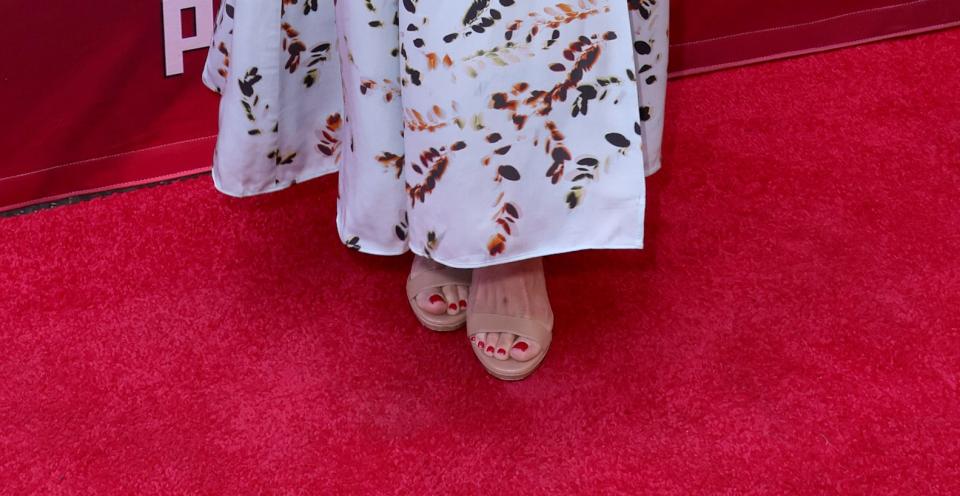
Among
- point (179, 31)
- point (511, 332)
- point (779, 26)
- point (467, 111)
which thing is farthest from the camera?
point (779, 26)

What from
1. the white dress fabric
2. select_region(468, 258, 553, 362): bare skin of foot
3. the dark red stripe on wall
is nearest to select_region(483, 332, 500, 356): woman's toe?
select_region(468, 258, 553, 362): bare skin of foot

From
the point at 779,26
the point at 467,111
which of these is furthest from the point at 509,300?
the point at 779,26

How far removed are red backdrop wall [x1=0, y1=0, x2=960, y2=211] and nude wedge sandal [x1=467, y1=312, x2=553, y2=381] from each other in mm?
600

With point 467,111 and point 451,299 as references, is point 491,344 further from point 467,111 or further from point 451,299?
point 467,111

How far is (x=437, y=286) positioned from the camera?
1183 mm

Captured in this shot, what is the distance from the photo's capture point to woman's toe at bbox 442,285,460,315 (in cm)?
118

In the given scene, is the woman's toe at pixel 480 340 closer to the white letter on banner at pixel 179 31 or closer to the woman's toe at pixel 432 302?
the woman's toe at pixel 432 302

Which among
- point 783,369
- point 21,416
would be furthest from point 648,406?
point 21,416

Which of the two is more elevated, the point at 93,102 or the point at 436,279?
the point at 93,102

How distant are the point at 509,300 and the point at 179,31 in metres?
0.67

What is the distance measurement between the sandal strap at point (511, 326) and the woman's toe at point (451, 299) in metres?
0.05

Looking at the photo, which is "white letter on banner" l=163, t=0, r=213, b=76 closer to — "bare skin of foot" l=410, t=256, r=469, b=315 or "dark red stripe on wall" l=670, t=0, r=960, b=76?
"bare skin of foot" l=410, t=256, r=469, b=315

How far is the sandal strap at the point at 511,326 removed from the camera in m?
1.12

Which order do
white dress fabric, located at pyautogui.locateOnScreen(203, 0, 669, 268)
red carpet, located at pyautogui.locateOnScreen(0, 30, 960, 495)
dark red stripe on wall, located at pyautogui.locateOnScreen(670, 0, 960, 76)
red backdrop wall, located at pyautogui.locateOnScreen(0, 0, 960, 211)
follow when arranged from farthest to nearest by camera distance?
dark red stripe on wall, located at pyautogui.locateOnScreen(670, 0, 960, 76), red backdrop wall, located at pyautogui.locateOnScreen(0, 0, 960, 211), red carpet, located at pyautogui.locateOnScreen(0, 30, 960, 495), white dress fabric, located at pyautogui.locateOnScreen(203, 0, 669, 268)
